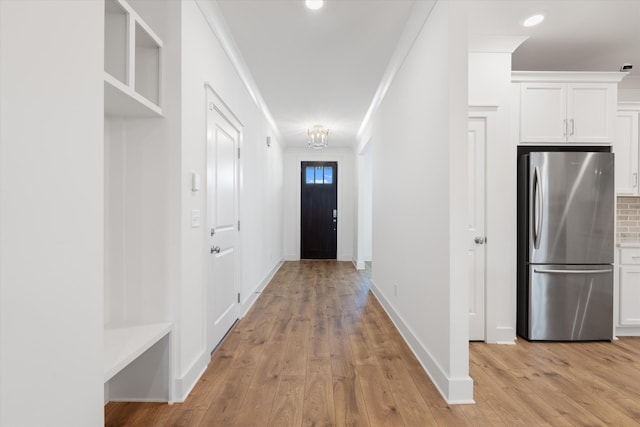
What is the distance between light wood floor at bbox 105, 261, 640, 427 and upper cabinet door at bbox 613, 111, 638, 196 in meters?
1.50

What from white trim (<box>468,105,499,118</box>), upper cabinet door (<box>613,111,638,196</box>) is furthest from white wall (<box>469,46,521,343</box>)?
upper cabinet door (<box>613,111,638,196</box>)

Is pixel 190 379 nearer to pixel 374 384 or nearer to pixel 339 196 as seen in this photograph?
pixel 374 384

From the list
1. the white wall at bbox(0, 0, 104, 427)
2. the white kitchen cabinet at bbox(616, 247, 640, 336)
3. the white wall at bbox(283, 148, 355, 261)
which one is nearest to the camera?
the white wall at bbox(0, 0, 104, 427)

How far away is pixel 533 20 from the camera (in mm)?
2543

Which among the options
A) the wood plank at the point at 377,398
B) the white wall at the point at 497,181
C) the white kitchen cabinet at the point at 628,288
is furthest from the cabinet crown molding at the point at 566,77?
the wood plank at the point at 377,398

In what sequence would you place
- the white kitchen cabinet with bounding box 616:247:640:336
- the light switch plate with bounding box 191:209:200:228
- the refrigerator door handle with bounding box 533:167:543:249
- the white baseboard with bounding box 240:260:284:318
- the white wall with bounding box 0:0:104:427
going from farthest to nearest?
the white baseboard with bounding box 240:260:284:318 < the white kitchen cabinet with bounding box 616:247:640:336 < the refrigerator door handle with bounding box 533:167:543:249 < the light switch plate with bounding box 191:209:200:228 < the white wall with bounding box 0:0:104:427

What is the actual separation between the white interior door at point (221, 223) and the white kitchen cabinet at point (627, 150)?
382cm

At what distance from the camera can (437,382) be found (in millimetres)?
2098

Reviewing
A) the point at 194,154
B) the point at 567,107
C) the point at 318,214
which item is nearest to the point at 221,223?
the point at 194,154

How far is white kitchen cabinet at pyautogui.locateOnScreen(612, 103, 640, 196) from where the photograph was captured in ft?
10.4

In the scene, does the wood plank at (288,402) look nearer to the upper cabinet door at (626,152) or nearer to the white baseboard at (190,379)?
the white baseboard at (190,379)

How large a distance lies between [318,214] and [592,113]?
17.9 feet

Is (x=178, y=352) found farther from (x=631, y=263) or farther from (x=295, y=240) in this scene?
(x=295, y=240)

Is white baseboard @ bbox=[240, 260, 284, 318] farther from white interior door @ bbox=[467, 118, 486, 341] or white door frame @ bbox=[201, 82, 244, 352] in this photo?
white interior door @ bbox=[467, 118, 486, 341]
